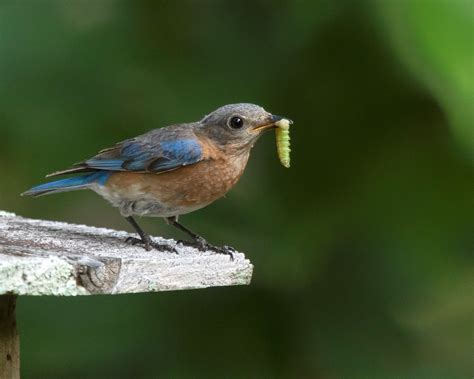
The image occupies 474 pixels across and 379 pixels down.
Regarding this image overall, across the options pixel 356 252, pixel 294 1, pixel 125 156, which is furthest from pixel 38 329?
pixel 294 1

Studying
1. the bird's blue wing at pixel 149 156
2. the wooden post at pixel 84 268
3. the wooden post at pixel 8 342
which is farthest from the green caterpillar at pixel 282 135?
the wooden post at pixel 8 342

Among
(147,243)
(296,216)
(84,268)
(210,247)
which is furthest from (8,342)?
(296,216)

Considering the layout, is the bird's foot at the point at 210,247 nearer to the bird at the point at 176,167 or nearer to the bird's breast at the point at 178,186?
the bird at the point at 176,167

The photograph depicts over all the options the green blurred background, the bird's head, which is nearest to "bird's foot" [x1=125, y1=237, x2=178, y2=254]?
the bird's head

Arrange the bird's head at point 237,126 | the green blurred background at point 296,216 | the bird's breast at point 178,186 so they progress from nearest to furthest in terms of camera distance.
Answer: the bird's breast at point 178,186 < the bird's head at point 237,126 < the green blurred background at point 296,216

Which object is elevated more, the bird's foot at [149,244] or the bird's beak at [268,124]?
the bird's beak at [268,124]

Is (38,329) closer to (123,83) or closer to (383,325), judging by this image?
(123,83)
